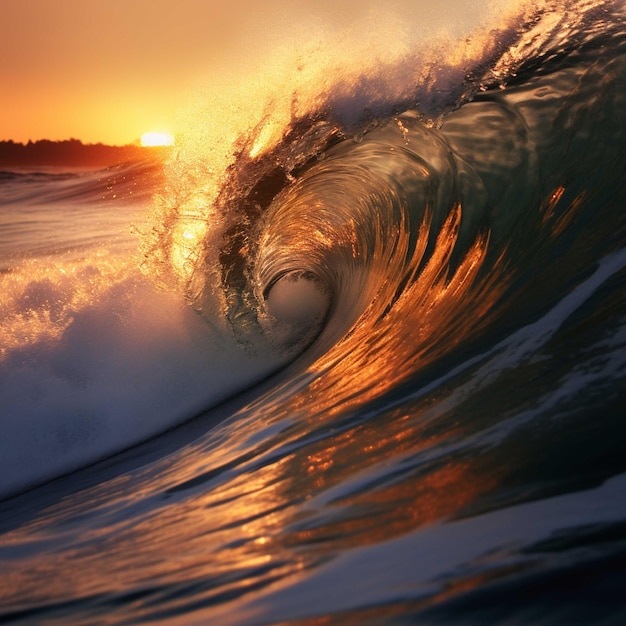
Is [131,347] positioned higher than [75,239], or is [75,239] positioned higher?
[75,239]

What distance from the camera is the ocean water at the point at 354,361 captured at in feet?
4.57

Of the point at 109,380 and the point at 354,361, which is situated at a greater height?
the point at 109,380

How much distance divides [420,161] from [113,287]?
1.84m

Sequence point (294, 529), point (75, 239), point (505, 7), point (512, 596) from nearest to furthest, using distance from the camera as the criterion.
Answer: point (512, 596) < point (294, 529) < point (505, 7) < point (75, 239)

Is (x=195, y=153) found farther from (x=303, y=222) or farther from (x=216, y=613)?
(x=216, y=613)

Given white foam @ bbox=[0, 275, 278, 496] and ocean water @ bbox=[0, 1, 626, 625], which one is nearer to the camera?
ocean water @ bbox=[0, 1, 626, 625]

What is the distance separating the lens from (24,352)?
12.5 ft

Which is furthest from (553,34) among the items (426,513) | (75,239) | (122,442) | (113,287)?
(75,239)

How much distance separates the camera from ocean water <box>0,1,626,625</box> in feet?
4.57

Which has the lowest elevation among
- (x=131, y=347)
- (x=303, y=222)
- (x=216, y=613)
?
(x=216, y=613)

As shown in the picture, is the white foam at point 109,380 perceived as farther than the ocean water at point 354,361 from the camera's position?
Yes

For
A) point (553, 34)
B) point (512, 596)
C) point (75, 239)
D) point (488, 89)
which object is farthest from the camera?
point (75, 239)

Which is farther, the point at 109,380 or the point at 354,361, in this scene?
the point at 109,380

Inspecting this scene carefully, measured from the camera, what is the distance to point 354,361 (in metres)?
3.22
